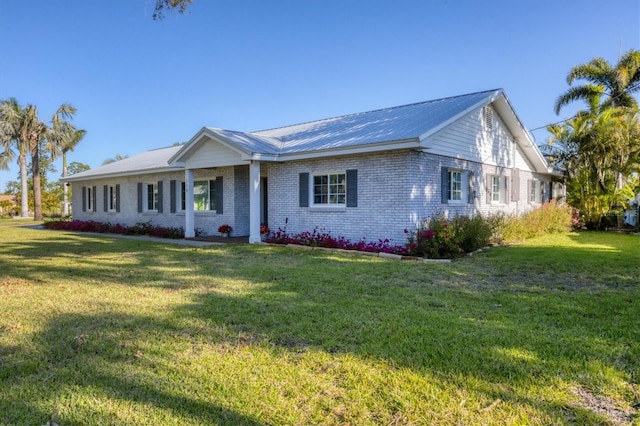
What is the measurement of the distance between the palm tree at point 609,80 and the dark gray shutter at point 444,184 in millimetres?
16354

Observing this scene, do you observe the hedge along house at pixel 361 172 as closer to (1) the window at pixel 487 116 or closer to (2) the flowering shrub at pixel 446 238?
(1) the window at pixel 487 116

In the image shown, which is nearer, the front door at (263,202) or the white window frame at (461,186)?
the white window frame at (461,186)

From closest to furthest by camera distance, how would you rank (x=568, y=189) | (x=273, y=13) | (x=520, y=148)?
(x=273, y=13)
(x=520, y=148)
(x=568, y=189)

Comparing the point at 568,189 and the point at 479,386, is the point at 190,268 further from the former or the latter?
the point at 568,189

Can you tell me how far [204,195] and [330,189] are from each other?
6367 mm

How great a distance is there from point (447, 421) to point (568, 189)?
2060cm

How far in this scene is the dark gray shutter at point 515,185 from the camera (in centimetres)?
1686

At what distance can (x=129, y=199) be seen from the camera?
20453 millimetres

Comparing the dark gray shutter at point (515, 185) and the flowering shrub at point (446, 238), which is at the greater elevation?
the dark gray shutter at point (515, 185)

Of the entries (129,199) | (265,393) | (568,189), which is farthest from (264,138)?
(568,189)

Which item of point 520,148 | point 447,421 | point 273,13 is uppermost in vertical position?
point 273,13

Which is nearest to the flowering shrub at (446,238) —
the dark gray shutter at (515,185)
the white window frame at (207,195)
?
the dark gray shutter at (515,185)

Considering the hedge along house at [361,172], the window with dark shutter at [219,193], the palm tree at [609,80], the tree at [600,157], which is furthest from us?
the palm tree at [609,80]

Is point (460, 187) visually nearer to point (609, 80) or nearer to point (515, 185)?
point (515, 185)
